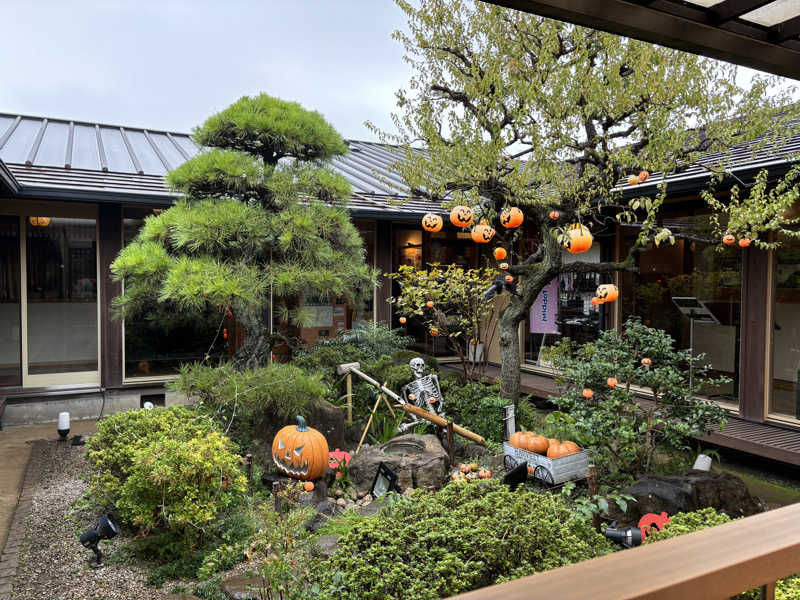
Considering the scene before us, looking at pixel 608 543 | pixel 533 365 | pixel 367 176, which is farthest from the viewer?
pixel 367 176

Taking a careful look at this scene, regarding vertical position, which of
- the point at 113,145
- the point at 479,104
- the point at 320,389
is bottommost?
the point at 320,389

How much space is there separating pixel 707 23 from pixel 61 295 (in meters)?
7.88

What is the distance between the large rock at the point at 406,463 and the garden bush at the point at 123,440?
1.26 m

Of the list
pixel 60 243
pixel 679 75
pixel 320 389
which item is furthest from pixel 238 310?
pixel 679 75

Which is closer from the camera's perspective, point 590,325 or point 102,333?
point 102,333

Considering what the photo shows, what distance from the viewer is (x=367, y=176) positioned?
994cm

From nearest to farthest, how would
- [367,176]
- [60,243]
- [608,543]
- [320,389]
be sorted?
[608,543] → [320,389] → [60,243] → [367,176]

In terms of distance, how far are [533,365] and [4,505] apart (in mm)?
7052

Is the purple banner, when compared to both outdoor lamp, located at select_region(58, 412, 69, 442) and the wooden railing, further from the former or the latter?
the wooden railing

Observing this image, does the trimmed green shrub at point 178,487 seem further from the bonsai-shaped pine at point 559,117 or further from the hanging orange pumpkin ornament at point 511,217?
the bonsai-shaped pine at point 559,117

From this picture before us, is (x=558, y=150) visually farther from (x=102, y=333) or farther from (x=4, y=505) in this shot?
(x=102, y=333)

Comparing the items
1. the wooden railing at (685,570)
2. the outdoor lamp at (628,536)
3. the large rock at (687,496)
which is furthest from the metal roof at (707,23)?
the large rock at (687,496)

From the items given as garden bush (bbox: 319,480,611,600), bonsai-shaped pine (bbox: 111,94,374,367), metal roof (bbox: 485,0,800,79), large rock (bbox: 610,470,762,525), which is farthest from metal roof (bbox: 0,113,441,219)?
metal roof (bbox: 485,0,800,79)

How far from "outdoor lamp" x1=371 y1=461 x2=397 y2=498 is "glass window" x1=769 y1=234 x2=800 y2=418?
169 inches
